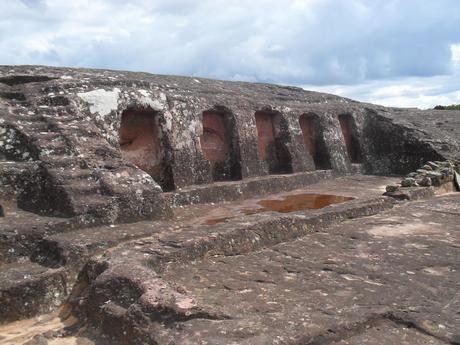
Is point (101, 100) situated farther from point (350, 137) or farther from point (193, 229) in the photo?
point (350, 137)

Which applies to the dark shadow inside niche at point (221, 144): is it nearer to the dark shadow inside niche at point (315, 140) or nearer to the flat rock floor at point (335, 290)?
the dark shadow inside niche at point (315, 140)

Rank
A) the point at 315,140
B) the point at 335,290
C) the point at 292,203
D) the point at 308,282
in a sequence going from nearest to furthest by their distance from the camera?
the point at 335,290
the point at 308,282
the point at 292,203
the point at 315,140

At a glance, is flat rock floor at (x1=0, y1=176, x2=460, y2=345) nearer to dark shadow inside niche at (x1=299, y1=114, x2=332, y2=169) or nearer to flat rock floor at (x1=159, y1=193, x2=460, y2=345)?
flat rock floor at (x1=159, y1=193, x2=460, y2=345)

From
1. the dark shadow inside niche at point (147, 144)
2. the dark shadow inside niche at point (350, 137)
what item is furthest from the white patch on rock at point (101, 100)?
the dark shadow inside niche at point (350, 137)

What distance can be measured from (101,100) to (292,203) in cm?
327

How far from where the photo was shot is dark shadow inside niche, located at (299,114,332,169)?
35.5 ft

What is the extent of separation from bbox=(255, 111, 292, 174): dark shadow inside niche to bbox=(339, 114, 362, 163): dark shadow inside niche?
2.69 metres

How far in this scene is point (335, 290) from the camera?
3.24 metres

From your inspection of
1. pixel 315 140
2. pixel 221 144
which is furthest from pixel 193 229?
pixel 315 140

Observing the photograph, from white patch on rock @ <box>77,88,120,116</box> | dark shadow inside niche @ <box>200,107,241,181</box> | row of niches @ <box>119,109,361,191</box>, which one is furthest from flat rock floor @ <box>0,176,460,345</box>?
dark shadow inside niche @ <box>200,107,241,181</box>

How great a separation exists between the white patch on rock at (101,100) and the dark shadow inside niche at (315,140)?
200 inches

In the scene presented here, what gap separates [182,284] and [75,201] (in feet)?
5.68

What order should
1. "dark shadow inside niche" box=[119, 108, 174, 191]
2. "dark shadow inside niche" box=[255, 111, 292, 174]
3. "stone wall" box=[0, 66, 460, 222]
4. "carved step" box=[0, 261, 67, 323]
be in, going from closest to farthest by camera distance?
"carved step" box=[0, 261, 67, 323] → "stone wall" box=[0, 66, 460, 222] → "dark shadow inside niche" box=[119, 108, 174, 191] → "dark shadow inside niche" box=[255, 111, 292, 174]

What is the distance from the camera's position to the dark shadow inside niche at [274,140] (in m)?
9.80
